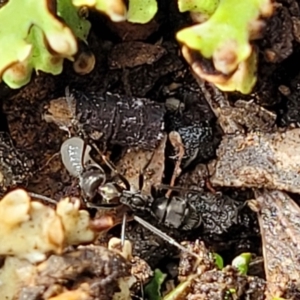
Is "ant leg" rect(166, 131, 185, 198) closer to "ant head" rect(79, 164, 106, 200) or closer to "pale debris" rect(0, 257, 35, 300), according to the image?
"ant head" rect(79, 164, 106, 200)

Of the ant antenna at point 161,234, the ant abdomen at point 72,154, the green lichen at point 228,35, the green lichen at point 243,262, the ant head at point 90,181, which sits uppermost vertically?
the green lichen at point 228,35

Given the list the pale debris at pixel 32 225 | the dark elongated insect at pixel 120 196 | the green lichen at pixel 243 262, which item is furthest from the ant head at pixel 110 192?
the pale debris at pixel 32 225

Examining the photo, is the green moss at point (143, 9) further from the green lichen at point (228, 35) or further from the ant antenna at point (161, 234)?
the ant antenna at point (161, 234)

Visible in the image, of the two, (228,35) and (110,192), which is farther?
(110,192)

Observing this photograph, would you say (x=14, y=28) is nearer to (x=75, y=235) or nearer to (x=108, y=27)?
(x=108, y=27)

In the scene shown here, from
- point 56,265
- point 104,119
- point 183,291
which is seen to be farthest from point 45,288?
point 104,119

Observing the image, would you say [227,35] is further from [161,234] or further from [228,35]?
[161,234]

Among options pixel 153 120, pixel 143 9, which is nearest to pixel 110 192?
pixel 153 120
